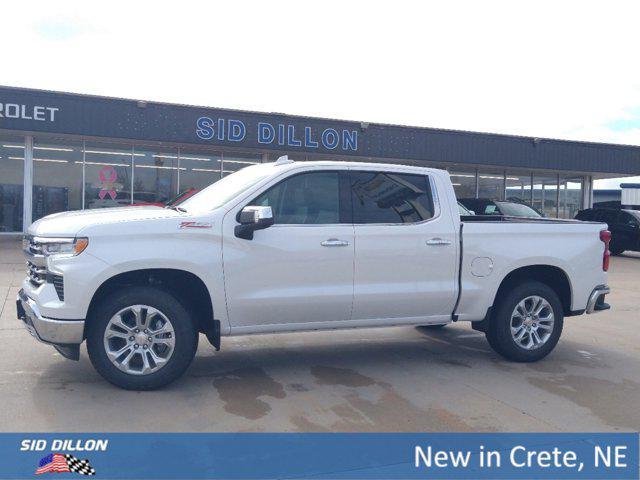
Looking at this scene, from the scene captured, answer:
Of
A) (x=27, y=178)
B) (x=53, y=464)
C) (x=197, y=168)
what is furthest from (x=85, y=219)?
(x=197, y=168)

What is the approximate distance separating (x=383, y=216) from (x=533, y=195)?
23.2 meters

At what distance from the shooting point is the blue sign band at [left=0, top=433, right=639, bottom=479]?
154 inches

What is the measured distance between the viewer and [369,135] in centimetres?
2189

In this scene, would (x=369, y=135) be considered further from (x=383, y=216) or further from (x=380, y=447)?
(x=380, y=447)

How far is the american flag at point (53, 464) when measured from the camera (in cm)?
388

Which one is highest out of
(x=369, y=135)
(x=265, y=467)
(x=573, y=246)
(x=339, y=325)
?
(x=369, y=135)

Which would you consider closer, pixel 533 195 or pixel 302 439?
pixel 302 439

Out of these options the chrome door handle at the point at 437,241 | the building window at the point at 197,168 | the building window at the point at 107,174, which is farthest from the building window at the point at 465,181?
the chrome door handle at the point at 437,241

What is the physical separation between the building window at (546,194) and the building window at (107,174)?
16.6m

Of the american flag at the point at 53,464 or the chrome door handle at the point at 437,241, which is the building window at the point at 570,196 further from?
the american flag at the point at 53,464

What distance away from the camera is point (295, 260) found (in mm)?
5598

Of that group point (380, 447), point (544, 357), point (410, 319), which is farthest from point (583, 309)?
point (380, 447)

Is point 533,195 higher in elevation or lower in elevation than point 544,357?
higher

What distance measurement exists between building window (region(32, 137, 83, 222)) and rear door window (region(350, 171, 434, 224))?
1527 centimetres
